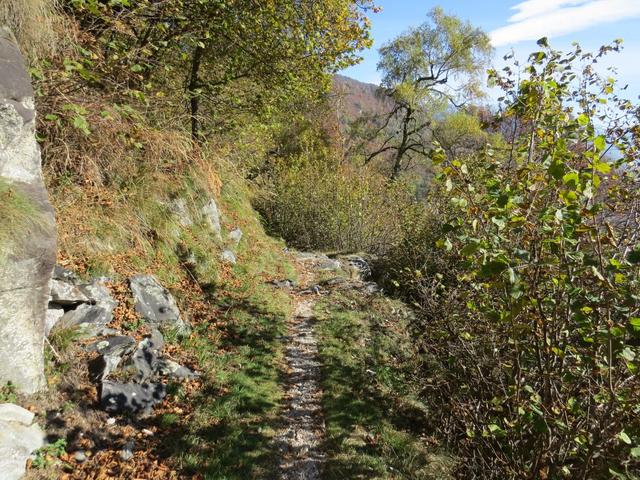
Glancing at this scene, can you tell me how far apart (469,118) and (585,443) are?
24.9m

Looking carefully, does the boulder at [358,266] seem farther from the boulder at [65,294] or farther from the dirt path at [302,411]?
the boulder at [65,294]

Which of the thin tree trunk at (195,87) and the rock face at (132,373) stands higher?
the thin tree trunk at (195,87)

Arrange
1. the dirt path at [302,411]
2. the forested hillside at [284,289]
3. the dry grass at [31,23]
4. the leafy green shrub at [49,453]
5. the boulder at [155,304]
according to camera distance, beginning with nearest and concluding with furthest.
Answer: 1. the forested hillside at [284,289]
2. the leafy green shrub at [49,453]
3. the dirt path at [302,411]
4. the dry grass at [31,23]
5. the boulder at [155,304]

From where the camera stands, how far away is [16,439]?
3691 millimetres

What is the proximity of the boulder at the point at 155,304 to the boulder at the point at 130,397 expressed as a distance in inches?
51.6

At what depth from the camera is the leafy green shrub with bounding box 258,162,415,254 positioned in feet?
53.1

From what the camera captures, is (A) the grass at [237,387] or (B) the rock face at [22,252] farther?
(A) the grass at [237,387]

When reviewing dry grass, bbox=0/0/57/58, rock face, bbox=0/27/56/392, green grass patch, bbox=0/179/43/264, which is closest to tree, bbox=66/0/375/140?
dry grass, bbox=0/0/57/58

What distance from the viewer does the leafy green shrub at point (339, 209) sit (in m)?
16.2

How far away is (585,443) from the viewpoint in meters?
2.78

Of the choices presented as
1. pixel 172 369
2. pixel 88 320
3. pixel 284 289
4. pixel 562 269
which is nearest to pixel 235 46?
pixel 284 289

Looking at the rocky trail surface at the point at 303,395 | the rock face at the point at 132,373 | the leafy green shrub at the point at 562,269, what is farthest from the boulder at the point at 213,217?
the leafy green shrub at the point at 562,269

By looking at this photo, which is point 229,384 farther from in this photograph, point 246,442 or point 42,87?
point 42,87

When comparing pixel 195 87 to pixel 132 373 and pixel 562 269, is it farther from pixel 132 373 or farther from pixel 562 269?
pixel 562 269
